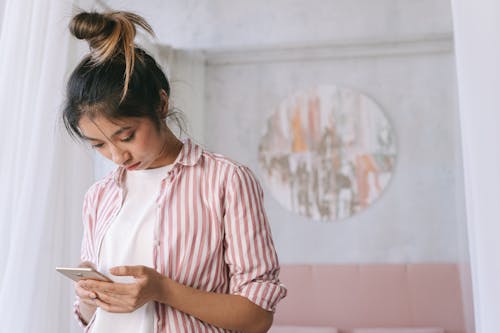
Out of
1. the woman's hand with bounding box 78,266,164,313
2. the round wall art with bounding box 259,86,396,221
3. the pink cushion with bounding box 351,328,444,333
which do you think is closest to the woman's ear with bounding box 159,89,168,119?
the woman's hand with bounding box 78,266,164,313

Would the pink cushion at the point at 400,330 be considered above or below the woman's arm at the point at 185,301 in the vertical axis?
below

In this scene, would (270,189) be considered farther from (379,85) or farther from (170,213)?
(170,213)

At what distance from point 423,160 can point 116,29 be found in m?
3.25

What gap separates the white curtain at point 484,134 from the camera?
133 centimetres

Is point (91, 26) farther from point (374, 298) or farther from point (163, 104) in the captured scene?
point (374, 298)

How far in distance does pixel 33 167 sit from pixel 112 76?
31.6 inches

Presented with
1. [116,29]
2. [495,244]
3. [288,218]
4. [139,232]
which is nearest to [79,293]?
[139,232]

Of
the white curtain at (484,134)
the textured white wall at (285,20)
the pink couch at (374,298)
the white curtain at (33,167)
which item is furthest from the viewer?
the textured white wall at (285,20)

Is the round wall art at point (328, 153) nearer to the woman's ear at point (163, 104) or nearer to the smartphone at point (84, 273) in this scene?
the woman's ear at point (163, 104)

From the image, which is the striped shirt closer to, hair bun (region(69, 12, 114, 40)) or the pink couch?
hair bun (region(69, 12, 114, 40))

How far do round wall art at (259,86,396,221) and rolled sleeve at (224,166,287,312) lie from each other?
297 cm

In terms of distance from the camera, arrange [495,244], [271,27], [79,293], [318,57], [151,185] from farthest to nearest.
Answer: [318,57]
[271,27]
[495,244]
[151,185]
[79,293]

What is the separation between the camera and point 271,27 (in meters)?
3.93

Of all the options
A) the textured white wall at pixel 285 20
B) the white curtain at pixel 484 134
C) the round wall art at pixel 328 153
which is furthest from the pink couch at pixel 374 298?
the white curtain at pixel 484 134
